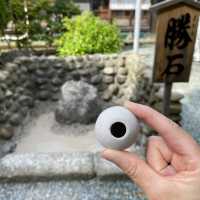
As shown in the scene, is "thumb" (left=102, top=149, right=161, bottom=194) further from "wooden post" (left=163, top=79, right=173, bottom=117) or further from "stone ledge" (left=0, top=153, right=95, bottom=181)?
"wooden post" (left=163, top=79, right=173, bottom=117)

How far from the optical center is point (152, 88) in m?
3.93

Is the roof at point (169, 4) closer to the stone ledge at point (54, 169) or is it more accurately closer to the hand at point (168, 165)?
the stone ledge at point (54, 169)

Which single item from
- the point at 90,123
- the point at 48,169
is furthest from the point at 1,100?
the point at 48,169

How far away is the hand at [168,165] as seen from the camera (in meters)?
1.03

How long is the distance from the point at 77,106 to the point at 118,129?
2955 millimetres

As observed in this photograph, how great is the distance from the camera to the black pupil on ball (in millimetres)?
1144

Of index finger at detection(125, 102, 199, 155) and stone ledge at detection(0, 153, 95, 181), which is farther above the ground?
index finger at detection(125, 102, 199, 155)

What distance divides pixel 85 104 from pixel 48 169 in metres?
1.73

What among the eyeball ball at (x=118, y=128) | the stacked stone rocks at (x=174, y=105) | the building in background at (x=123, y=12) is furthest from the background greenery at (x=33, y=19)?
the eyeball ball at (x=118, y=128)

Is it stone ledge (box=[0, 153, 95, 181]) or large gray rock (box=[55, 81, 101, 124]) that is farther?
large gray rock (box=[55, 81, 101, 124])

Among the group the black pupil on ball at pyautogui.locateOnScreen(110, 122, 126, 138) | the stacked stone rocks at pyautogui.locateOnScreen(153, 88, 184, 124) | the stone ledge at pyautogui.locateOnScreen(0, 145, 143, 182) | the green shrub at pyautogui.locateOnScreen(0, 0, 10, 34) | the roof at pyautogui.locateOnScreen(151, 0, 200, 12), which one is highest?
the roof at pyautogui.locateOnScreen(151, 0, 200, 12)

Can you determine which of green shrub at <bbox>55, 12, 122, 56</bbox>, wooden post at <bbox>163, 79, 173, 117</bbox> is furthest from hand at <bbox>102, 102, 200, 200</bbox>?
green shrub at <bbox>55, 12, 122, 56</bbox>

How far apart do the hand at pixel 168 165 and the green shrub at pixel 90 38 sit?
423cm

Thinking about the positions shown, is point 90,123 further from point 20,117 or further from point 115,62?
point 115,62
